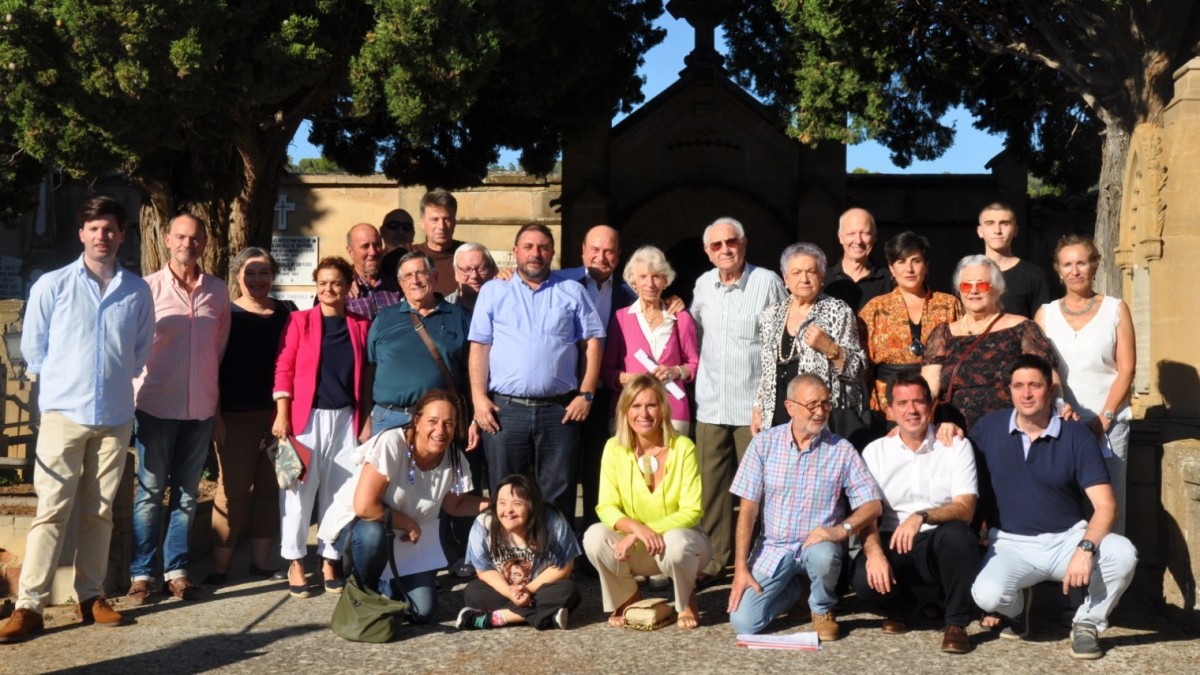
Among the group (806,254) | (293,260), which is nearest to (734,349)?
(806,254)

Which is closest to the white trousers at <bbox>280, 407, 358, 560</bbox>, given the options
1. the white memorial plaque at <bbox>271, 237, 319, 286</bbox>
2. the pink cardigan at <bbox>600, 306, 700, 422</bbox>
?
the pink cardigan at <bbox>600, 306, 700, 422</bbox>

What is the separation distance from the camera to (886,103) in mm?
12586

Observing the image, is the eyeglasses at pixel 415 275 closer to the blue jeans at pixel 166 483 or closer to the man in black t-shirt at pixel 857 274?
the blue jeans at pixel 166 483

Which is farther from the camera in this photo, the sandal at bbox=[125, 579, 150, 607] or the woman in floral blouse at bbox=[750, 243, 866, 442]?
the sandal at bbox=[125, 579, 150, 607]

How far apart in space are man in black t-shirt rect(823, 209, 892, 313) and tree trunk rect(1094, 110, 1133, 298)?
5348 millimetres

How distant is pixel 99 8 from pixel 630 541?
5.56 metres

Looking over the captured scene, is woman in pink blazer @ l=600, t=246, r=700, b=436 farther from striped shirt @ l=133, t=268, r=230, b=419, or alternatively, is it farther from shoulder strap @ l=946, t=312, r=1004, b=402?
striped shirt @ l=133, t=268, r=230, b=419

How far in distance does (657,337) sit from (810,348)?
36.0 inches

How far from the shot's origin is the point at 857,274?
22.9ft

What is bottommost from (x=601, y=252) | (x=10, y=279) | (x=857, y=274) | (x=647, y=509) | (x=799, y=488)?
(x=647, y=509)

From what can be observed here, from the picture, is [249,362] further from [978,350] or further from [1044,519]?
[1044,519]

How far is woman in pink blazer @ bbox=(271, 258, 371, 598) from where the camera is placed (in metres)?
6.67

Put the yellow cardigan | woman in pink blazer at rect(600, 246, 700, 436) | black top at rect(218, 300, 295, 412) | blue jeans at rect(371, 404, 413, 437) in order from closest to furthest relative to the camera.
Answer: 1. the yellow cardigan
2. blue jeans at rect(371, 404, 413, 437)
3. woman in pink blazer at rect(600, 246, 700, 436)
4. black top at rect(218, 300, 295, 412)

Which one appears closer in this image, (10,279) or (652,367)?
(652,367)
